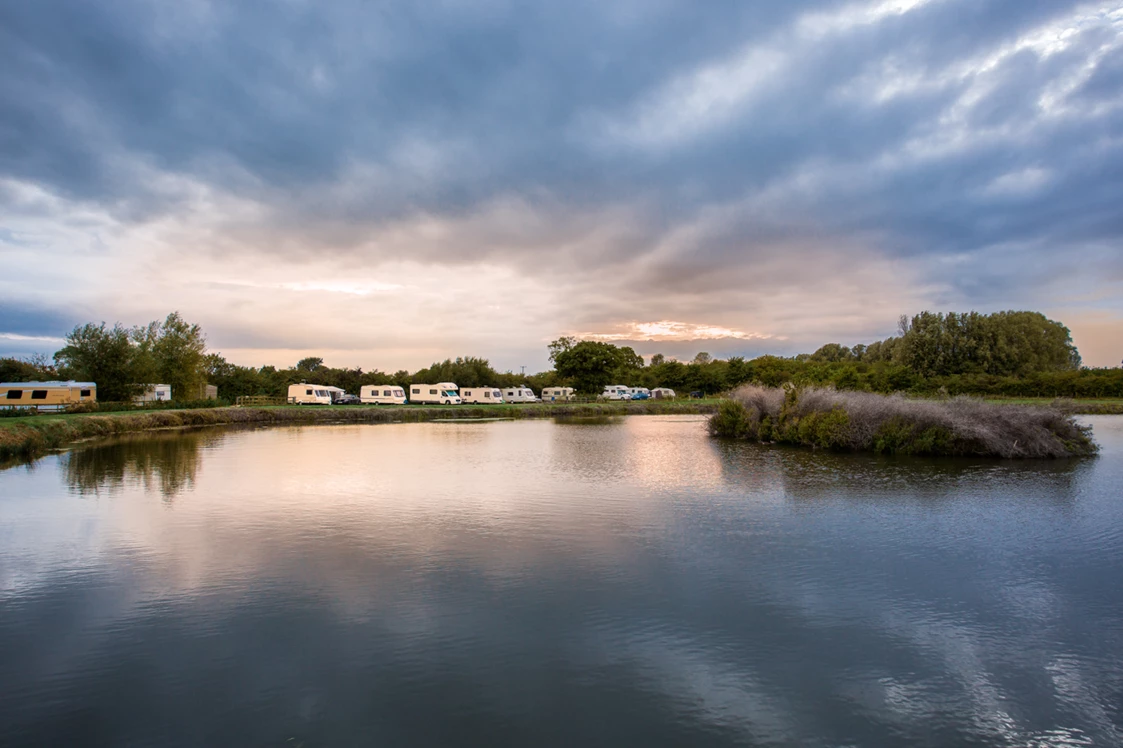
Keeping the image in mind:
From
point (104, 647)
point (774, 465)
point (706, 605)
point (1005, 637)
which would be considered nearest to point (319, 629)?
point (104, 647)

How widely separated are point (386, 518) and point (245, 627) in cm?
536

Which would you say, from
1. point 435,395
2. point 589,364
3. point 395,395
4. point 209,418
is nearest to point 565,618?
point 209,418

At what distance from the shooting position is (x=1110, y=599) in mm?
Result: 7246

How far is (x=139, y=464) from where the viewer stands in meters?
19.5

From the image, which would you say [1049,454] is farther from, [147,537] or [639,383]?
[639,383]

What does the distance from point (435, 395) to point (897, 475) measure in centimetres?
5345

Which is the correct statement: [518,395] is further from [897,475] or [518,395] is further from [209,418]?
[897,475]

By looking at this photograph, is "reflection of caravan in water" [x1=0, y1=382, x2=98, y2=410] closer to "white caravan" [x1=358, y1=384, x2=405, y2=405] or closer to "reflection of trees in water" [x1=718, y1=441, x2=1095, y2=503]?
"white caravan" [x1=358, y1=384, x2=405, y2=405]

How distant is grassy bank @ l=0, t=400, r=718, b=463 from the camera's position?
23.0 m

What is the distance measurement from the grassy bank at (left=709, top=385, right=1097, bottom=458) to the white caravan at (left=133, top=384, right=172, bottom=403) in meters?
43.5

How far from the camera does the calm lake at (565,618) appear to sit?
4840 mm

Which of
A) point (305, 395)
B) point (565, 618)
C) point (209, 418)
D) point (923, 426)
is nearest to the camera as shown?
point (565, 618)

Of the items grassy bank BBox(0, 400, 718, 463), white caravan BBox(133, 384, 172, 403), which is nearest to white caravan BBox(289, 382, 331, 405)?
grassy bank BBox(0, 400, 718, 463)

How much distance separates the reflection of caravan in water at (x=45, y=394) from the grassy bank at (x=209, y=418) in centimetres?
646
